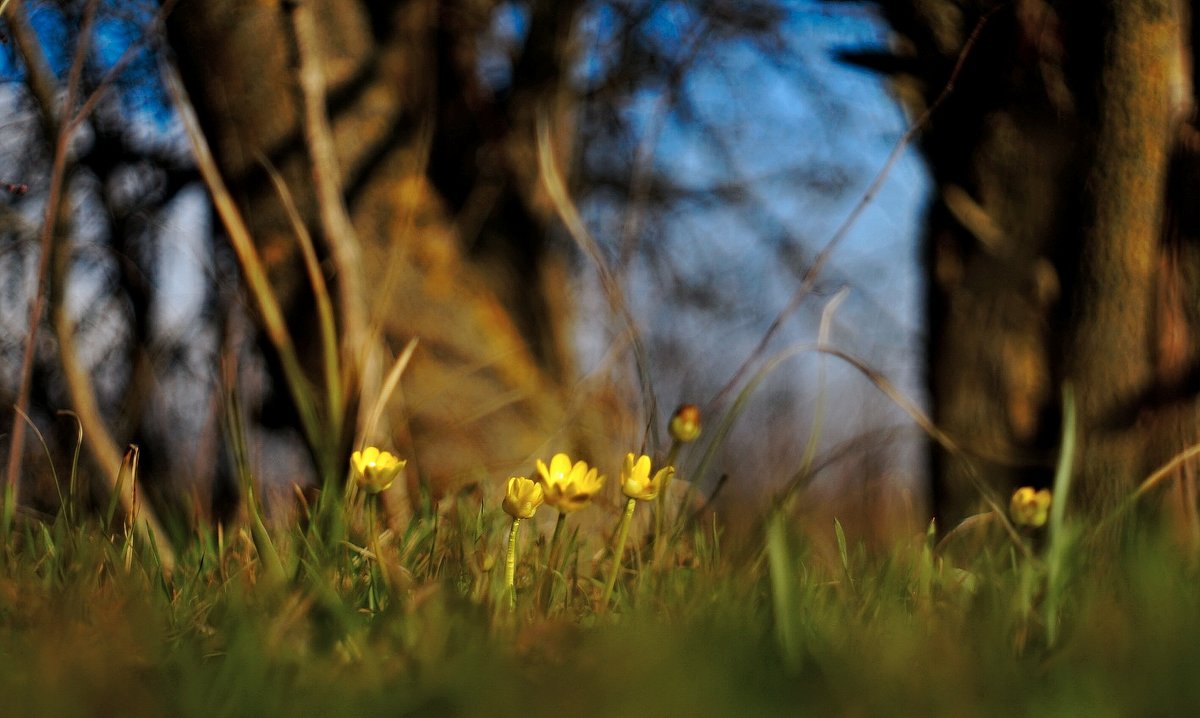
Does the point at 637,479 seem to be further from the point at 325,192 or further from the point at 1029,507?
the point at 325,192

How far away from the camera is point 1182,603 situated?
76 cm

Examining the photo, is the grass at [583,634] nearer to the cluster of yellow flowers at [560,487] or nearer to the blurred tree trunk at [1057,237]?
the cluster of yellow flowers at [560,487]

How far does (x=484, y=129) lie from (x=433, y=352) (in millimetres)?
778

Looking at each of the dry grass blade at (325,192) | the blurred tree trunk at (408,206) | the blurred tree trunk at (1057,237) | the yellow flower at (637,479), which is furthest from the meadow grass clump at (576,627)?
the blurred tree trunk at (1057,237)

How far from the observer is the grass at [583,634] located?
545 millimetres

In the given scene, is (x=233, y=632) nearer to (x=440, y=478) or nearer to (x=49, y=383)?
(x=440, y=478)

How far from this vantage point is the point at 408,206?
2.22 meters

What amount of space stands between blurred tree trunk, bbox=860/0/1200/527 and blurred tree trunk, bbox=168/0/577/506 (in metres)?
1.02

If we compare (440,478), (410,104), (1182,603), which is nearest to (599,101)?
(410,104)

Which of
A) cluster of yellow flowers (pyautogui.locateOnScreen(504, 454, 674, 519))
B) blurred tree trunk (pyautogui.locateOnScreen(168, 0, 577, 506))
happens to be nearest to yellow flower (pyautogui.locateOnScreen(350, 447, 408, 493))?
cluster of yellow flowers (pyautogui.locateOnScreen(504, 454, 674, 519))

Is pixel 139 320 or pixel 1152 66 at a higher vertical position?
pixel 1152 66

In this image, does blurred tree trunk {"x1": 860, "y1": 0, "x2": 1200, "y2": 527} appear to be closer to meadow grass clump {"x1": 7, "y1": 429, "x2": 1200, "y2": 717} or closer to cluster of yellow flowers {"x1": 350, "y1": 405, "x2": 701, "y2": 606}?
meadow grass clump {"x1": 7, "y1": 429, "x2": 1200, "y2": 717}

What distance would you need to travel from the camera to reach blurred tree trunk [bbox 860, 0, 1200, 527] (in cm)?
218

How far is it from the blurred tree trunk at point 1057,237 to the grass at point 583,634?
1.28 meters
